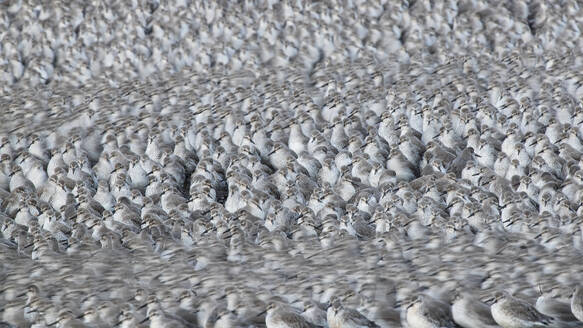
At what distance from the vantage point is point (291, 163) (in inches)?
384

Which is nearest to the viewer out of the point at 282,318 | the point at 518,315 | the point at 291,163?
the point at 518,315

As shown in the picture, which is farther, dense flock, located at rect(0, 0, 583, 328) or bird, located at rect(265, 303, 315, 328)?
dense flock, located at rect(0, 0, 583, 328)

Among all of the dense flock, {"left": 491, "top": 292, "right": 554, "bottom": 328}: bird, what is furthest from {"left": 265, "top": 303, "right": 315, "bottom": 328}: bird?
{"left": 491, "top": 292, "right": 554, "bottom": 328}: bird

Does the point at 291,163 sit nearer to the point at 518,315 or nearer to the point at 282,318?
the point at 282,318

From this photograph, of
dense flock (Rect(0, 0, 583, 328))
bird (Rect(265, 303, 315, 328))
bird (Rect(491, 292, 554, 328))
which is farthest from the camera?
dense flock (Rect(0, 0, 583, 328))

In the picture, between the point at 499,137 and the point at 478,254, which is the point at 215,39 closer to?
the point at 499,137

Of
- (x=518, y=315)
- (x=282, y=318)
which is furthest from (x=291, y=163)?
(x=518, y=315)

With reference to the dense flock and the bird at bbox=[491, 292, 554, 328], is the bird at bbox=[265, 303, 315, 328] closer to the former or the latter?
the dense flock

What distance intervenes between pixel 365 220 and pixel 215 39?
582 centimetres

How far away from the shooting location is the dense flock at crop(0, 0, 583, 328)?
23.9 feet

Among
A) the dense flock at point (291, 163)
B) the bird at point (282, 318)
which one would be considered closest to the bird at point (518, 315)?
the dense flock at point (291, 163)

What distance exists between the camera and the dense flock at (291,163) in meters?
7.30

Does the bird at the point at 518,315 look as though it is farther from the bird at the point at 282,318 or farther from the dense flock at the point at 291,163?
the bird at the point at 282,318

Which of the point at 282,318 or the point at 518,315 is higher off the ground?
the point at 518,315
